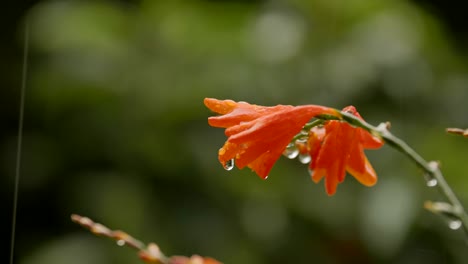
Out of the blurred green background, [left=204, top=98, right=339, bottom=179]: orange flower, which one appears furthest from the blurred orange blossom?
the blurred green background

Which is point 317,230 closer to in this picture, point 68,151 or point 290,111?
point 68,151

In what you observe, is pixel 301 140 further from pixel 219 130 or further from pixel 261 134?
pixel 219 130

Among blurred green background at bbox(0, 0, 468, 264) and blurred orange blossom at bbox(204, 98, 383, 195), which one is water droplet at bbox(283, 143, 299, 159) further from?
blurred green background at bbox(0, 0, 468, 264)

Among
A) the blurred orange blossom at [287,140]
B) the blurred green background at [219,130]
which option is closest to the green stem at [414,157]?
the blurred orange blossom at [287,140]

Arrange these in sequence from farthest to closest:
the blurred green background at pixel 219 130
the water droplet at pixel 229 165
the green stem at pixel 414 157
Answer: the blurred green background at pixel 219 130 → the water droplet at pixel 229 165 → the green stem at pixel 414 157

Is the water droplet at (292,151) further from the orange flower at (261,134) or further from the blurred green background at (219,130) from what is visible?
the blurred green background at (219,130)

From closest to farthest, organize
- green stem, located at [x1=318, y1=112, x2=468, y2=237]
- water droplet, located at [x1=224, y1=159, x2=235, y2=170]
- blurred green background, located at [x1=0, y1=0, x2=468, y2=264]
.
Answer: green stem, located at [x1=318, y1=112, x2=468, y2=237], water droplet, located at [x1=224, y1=159, x2=235, y2=170], blurred green background, located at [x1=0, y1=0, x2=468, y2=264]
